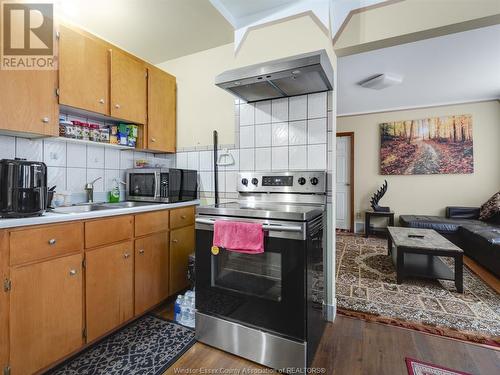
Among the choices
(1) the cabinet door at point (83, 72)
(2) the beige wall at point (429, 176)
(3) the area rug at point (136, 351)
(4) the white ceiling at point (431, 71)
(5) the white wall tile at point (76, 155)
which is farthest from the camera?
(2) the beige wall at point (429, 176)

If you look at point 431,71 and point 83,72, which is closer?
point 83,72

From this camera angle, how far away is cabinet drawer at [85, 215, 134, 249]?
1.47 m

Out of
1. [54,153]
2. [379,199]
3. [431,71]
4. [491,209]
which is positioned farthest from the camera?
[379,199]

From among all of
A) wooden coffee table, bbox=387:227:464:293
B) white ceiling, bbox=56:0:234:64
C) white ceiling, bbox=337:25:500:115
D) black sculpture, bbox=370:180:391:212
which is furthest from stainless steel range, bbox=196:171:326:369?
black sculpture, bbox=370:180:391:212

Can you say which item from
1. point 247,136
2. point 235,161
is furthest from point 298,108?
point 235,161

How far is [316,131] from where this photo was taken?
1871 millimetres

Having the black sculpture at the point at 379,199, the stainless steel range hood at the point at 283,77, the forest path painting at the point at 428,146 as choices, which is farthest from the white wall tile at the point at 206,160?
the forest path painting at the point at 428,146

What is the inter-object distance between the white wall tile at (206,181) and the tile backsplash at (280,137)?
13cm

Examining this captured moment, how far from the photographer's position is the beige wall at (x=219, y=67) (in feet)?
6.25

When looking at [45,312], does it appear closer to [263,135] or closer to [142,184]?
[142,184]

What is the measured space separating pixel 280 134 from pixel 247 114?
1.17 ft

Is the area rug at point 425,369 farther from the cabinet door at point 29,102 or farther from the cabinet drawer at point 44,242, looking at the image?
the cabinet door at point 29,102

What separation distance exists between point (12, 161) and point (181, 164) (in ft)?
4.54

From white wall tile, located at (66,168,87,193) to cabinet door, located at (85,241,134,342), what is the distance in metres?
0.69
